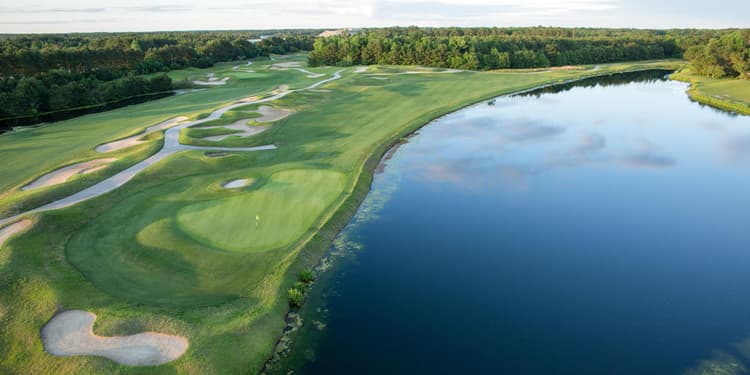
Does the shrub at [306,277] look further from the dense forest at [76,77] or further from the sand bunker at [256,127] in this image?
the dense forest at [76,77]

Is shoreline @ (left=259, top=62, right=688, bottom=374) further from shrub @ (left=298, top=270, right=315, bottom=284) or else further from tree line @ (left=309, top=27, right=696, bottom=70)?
tree line @ (left=309, top=27, right=696, bottom=70)

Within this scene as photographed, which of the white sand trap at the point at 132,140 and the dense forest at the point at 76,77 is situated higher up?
the dense forest at the point at 76,77

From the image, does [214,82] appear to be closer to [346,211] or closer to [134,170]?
[134,170]

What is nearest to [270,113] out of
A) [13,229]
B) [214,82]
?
[13,229]

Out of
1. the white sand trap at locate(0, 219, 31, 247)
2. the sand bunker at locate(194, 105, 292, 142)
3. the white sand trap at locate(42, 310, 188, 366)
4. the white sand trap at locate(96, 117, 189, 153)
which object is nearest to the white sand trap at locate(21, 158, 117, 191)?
the white sand trap at locate(96, 117, 189, 153)

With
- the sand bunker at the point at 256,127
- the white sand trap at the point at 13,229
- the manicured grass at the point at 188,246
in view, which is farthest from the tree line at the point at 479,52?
the white sand trap at the point at 13,229

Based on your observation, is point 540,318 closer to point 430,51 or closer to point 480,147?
point 480,147

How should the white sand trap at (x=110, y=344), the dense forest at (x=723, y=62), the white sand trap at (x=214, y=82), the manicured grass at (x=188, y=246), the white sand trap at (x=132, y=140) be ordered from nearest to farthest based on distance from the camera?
the white sand trap at (x=110, y=344) < the manicured grass at (x=188, y=246) < the white sand trap at (x=132, y=140) < the dense forest at (x=723, y=62) < the white sand trap at (x=214, y=82)
